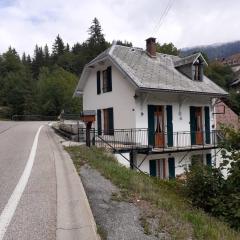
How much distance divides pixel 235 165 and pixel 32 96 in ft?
267

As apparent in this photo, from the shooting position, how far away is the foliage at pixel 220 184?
397 inches

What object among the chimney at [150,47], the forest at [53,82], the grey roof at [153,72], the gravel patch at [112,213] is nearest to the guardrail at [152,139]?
the grey roof at [153,72]

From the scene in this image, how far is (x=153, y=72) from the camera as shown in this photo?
2470 cm

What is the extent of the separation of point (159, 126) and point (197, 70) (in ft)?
18.7

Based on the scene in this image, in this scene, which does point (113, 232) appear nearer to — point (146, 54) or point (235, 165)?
point (235, 165)

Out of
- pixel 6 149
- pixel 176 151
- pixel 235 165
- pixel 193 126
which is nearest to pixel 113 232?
pixel 235 165

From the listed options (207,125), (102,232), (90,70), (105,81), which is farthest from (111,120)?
(102,232)

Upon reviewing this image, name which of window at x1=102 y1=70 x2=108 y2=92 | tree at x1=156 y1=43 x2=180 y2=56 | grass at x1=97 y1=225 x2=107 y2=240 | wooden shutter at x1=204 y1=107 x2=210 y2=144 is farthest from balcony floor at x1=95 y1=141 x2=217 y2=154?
tree at x1=156 y1=43 x2=180 y2=56

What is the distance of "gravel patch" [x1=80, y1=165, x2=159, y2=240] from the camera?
5.81m

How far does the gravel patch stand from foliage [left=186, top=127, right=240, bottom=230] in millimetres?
2696

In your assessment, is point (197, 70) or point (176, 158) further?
point (197, 70)

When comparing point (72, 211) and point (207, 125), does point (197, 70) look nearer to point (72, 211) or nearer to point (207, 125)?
point (207, 125)

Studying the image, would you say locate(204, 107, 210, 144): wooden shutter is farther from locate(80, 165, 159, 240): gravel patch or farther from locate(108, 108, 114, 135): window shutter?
locate(80, 165, 159, 240): gravel patch

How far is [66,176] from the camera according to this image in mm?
10094
